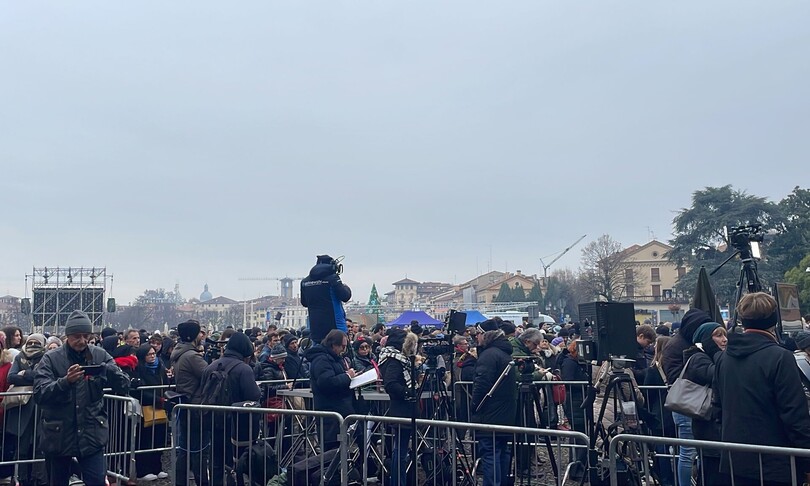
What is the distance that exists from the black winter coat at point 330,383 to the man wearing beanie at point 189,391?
125cm

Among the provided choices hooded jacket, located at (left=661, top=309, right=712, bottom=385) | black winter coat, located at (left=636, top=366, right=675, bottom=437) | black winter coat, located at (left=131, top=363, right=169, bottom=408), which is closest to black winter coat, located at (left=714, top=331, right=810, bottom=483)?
hooded jacket, located at (left=661, top=309, right=712, bottom=385)

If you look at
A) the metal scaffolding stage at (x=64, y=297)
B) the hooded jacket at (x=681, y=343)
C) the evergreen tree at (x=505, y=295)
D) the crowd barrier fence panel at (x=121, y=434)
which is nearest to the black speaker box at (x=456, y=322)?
the hooded jacket at (x=681, y=343)

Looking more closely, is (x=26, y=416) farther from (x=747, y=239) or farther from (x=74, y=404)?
(x=747, y=239)

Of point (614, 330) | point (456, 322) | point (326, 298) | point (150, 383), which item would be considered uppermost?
point (326, 298)

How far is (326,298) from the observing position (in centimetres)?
939

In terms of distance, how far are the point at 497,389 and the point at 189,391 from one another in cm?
348

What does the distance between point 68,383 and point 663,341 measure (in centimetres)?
610

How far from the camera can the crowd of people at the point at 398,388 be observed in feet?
13.9

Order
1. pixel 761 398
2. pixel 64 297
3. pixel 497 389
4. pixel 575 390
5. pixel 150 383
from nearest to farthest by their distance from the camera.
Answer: pixel 761 398 < pixel 497 389 < pixel 575 390 < pixel 150 383 < pixel 64 297

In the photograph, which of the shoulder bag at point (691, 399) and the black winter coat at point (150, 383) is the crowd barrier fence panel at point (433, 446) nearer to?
the shoulder bag at point (691, 399)

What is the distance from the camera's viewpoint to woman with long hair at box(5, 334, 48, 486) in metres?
7.25

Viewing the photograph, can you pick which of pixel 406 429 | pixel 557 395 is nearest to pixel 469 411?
pixel 557 395

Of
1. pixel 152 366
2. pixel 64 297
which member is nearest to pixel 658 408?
pixel 152 366

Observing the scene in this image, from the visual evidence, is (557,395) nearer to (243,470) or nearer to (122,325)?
(243,470)
